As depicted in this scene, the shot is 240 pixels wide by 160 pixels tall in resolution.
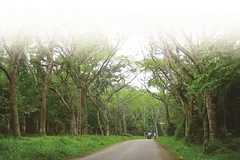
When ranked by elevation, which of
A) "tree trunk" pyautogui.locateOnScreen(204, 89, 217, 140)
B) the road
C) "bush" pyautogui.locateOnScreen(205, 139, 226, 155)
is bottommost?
the road

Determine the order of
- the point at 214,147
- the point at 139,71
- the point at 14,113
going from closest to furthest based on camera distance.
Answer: the point at 214,147, the point at 14,113, the point at 139,71

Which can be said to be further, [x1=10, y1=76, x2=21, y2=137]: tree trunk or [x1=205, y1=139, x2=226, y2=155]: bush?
[x1=10, y1=76, x2=21, y2=137]: tree trunk

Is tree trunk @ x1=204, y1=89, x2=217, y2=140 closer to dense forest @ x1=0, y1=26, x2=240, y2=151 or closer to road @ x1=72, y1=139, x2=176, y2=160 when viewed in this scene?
dense forest @ x1=0, y1=26, x2=240, y2=151

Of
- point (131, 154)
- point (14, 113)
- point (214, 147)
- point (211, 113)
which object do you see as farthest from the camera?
point (14, 113)

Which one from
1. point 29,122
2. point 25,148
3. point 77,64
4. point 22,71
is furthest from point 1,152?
point 29,122

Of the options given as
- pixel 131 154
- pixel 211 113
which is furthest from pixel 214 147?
pixel 131 154

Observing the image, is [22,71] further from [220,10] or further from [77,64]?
[220,10]

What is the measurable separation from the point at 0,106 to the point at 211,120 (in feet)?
55.3

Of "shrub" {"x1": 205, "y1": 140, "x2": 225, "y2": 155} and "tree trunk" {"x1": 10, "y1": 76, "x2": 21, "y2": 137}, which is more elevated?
"tree trunk" {"x1": 10, "y1": 76, "x2": 21, "y2": 137}

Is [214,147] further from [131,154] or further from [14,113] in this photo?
[14,113]

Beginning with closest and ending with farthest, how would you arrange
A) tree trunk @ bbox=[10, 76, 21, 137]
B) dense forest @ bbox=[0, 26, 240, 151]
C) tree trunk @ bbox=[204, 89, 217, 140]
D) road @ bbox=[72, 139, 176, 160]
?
dense forest @ bbox=[0, 26, 240, 151], road @ bbox=[72, 139, 176, 160], tree trunk @ bbox=[204, 89, 217, 140], tree trunk @ bbox=[10, 76, 21, 137]

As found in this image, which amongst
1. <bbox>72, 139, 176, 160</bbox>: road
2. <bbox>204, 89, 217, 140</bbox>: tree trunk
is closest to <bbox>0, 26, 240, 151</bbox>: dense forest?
<bbox>204, 89, 217, 140</bbox>: tree trunk

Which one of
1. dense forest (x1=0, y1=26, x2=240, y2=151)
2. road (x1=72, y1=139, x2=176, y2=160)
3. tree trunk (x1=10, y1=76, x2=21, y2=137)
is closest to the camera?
dense forest (x1=0, y1=26, x2=240, y2=151)

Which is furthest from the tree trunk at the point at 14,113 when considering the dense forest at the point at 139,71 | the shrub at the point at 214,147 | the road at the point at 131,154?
the shrub at the point at 214,147
